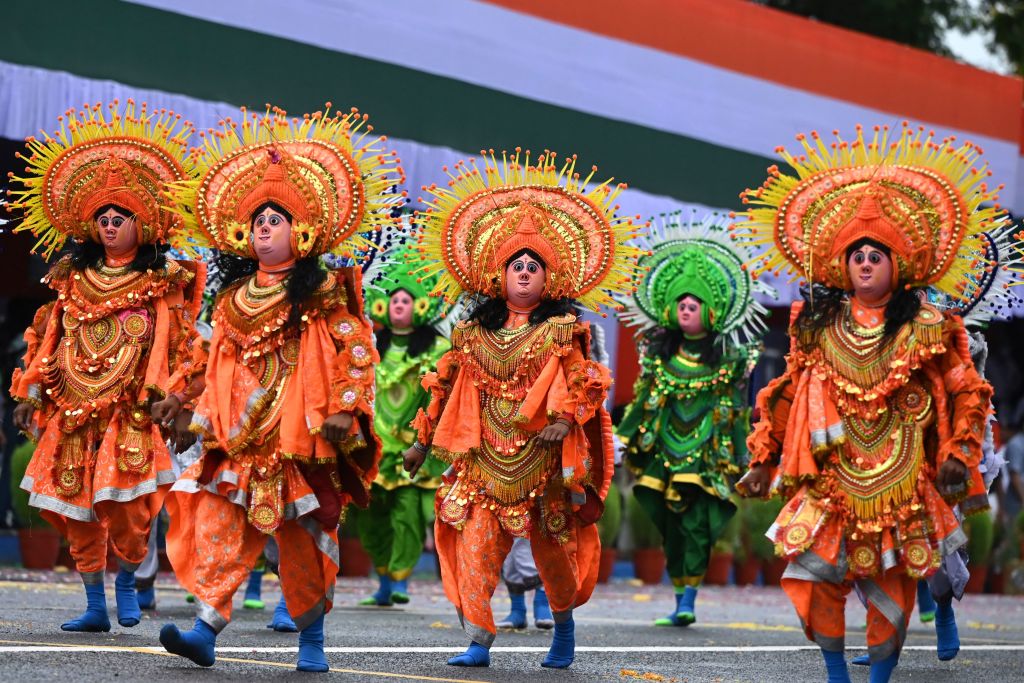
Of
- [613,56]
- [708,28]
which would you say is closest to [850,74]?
[708,28]

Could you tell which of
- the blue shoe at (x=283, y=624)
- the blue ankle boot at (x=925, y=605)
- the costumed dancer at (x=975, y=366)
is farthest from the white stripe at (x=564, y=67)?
the blue ankle boot at (x=925, y=605)

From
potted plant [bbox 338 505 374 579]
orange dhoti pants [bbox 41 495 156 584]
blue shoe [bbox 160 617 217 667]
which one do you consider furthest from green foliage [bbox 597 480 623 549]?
blue shoe [bbox 160 617 217 667]

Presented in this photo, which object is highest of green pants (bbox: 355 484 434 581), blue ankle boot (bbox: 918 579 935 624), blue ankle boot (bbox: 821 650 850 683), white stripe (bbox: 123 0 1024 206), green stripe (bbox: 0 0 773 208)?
white stripe (bbox: 123 0 1024 206)

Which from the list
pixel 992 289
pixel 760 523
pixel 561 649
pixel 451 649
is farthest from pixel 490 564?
pixel 760 523

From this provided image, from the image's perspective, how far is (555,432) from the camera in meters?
7.79

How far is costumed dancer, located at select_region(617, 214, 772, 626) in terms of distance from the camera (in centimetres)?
1134

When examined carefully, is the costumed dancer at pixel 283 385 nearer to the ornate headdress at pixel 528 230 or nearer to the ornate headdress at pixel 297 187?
the ornate headdress at pixel 297 187

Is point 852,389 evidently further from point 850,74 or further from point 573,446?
point 850,74

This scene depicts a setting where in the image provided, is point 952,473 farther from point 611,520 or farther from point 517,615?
point 611,520

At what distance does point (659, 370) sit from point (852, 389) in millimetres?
4294

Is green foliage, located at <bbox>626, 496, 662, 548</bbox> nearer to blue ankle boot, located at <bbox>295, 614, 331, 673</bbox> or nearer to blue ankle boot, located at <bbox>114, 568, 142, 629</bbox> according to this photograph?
blue ankle boot, located at <bbox>114, 568, 142, 629</bbox>

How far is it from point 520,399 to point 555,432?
0.31 metres

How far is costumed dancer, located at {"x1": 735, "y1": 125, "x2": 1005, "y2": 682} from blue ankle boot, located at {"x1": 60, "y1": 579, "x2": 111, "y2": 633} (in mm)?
3283

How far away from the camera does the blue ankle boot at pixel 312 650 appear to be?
7.14m
